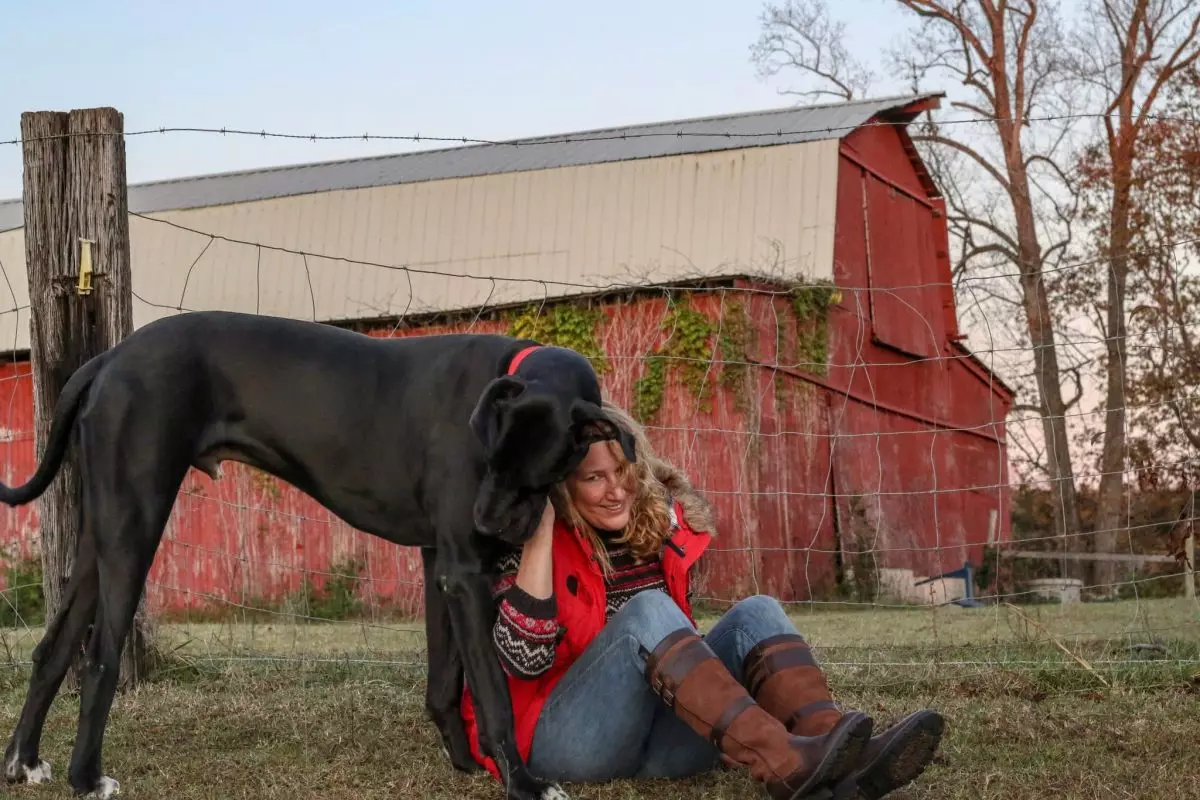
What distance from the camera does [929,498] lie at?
1423 centimetres

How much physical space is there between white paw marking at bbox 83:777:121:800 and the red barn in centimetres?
667

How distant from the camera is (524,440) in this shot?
2.64 metres

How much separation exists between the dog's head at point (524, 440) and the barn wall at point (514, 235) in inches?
347

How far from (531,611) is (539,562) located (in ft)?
0.39

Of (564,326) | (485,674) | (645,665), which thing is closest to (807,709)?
(645,665)

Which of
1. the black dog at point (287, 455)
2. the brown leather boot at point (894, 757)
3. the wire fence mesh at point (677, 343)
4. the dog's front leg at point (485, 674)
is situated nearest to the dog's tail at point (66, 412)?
the black dog at point (287, 455)

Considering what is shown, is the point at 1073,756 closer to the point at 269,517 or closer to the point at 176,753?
the point at 176,753

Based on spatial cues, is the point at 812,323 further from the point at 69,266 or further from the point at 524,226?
the point at 69,266

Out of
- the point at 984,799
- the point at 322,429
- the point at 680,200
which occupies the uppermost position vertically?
the point at 680,200

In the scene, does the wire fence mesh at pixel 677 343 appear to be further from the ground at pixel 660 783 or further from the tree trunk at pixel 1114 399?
the ground at pixel 660 783

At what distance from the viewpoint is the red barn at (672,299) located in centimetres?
1107

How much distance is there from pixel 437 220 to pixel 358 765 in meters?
10.3

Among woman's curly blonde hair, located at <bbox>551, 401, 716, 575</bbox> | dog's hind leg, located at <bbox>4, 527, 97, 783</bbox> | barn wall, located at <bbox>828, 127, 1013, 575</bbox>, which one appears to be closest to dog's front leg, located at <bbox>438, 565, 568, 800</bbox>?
woman's curly blonde hair, located at <bbox>551, 401, 716, 575</bbox>

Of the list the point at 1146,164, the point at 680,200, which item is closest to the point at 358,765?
the point at 680,200
